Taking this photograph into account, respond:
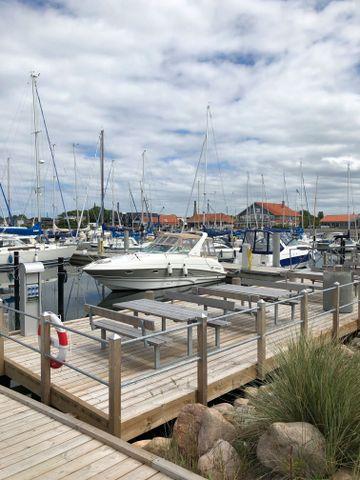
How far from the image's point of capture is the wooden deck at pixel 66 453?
12.4ft

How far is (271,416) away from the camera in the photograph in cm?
442

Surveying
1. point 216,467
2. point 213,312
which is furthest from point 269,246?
point 216,467

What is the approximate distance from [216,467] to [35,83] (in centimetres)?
3020

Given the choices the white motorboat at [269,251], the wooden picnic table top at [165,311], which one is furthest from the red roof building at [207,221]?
the wooden picnic table top at [165,311]

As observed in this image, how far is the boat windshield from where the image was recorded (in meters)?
18.2

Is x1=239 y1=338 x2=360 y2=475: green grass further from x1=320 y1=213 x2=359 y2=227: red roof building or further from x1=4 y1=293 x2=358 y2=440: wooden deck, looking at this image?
x1=320 y1=213 x2=359 y2=227: red roof building

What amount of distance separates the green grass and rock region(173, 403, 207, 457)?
517 millimetres

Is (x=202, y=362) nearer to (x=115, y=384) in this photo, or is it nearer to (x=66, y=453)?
(x=115, y=384)

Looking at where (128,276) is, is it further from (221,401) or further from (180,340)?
(221,401)

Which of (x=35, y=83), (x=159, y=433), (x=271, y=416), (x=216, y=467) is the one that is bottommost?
(x=159, y=433)

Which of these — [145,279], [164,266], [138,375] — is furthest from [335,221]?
[138,375]

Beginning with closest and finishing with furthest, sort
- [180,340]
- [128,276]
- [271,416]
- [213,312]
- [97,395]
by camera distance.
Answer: [271,416], [97,395], [180,340], [213,312], [128,276]

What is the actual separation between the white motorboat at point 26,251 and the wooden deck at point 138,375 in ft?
63.4

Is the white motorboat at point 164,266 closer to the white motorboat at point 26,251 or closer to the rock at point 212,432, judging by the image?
the white motorboat at point 26,251
